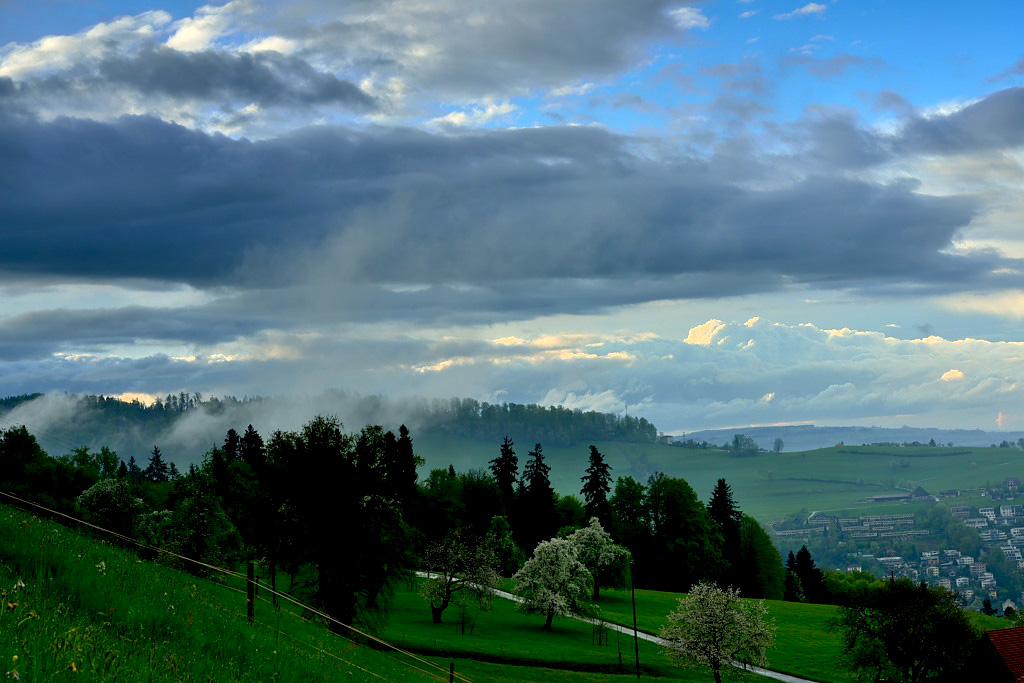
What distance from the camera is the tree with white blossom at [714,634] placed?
85125mm

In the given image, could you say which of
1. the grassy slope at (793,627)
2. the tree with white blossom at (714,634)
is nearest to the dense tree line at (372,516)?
the grassy slope at (793,627)

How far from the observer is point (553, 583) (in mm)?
106312

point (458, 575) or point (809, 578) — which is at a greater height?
point (458, 575)

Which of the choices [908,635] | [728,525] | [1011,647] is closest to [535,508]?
[728,525]

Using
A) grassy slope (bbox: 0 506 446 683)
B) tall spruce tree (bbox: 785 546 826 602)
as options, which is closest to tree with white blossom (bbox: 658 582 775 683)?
grassy slope (bbox: 0 506 446 683)

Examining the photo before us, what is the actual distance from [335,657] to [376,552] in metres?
43.8

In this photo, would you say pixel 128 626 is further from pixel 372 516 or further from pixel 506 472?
pixel 506 472

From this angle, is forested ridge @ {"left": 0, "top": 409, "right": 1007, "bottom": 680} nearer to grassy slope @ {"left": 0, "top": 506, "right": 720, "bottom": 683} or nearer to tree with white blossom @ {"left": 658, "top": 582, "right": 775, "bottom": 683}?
grassy slope @ {"left": 0, "top": 506, "right": 720, "bottom": 683}

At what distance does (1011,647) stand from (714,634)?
2469 centimetres

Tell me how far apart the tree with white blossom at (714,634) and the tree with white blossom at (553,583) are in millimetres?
18196

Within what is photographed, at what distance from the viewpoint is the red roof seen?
2854 inches

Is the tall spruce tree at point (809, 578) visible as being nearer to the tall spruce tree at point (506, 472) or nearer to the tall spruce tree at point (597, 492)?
the tall spruce tree at point (597, 492)

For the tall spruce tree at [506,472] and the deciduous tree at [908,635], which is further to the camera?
the tall spruce tree at [506,472]

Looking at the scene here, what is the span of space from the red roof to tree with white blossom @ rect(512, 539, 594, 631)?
44.7 metres
